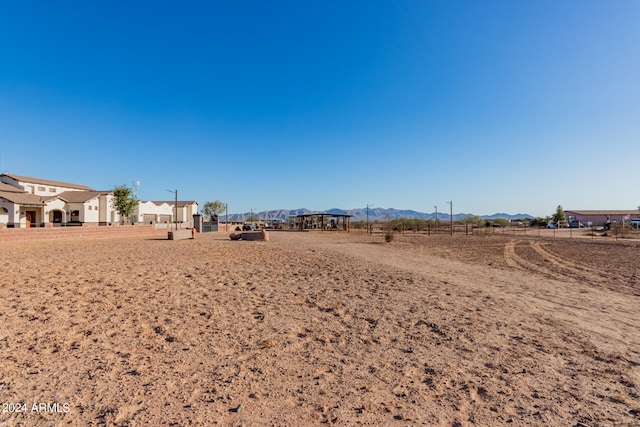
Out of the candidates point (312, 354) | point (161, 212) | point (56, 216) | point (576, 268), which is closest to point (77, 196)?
point (56, 216)

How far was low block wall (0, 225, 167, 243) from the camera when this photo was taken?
17.7 metres

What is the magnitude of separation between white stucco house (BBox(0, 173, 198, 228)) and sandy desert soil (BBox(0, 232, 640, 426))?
32499mm

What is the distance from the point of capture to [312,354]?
394 centimetres

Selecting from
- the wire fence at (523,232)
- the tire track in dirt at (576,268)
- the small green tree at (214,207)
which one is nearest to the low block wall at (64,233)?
the wire fence at (523,232)

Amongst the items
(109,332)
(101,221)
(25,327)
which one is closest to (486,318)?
(109,332)

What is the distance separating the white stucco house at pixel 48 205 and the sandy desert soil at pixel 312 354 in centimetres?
3250

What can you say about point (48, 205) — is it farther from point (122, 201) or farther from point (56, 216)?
point (122, 201)

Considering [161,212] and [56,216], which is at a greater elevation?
[161,212]

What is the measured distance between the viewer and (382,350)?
4.09 metres

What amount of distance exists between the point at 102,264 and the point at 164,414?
32.5 feet

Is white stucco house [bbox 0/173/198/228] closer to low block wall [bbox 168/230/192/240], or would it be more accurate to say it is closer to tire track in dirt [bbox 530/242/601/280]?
low block wall [bbox 168/230/192/240]

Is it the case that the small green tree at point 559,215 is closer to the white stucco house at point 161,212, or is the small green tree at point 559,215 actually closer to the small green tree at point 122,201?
the white stucco house at point 161,212

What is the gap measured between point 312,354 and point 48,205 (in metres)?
44.7

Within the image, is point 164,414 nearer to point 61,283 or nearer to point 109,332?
point 109,332
